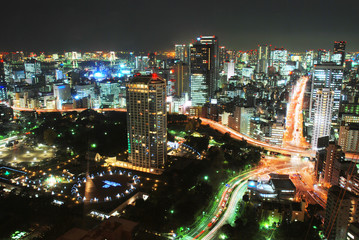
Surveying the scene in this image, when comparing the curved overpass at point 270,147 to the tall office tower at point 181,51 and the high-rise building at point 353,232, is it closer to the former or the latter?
the high-rise building at point 353,232

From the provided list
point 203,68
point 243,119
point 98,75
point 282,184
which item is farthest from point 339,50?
point 98,75

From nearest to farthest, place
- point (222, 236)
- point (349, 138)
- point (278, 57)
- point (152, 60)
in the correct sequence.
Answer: point (222, 236) → point (349, 138) → point (152, 60) → point (278, 57)

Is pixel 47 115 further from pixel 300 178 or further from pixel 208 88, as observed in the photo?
pixel 300 178

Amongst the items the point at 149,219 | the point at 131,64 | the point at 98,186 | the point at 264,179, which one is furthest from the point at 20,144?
the point at 131,64

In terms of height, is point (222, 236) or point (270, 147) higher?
point (270, 147)

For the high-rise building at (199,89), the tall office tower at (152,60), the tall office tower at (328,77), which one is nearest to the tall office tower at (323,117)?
the tall office tower at (328,77)

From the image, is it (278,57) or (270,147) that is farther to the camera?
(278,57)

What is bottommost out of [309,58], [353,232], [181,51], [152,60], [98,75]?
[353,232]

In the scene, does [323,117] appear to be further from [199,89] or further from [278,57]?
[278,57]
